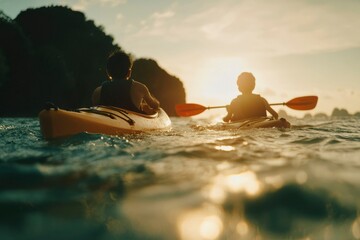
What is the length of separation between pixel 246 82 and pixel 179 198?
596 centimetres

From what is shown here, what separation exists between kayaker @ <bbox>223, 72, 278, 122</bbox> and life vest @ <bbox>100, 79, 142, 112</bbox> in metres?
2.54

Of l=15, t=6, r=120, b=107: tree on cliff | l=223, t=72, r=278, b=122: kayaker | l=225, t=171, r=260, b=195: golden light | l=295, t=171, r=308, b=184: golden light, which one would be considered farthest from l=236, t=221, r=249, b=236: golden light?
l=15, t=6, r=120, b=107: tree on cliff

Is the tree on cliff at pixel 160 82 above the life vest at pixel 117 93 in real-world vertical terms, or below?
above

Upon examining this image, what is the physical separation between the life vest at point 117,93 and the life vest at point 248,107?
8.38 feet

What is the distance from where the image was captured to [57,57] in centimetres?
3441

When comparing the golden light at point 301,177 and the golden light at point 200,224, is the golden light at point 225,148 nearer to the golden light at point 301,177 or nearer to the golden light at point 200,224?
the golden light at point 301,177

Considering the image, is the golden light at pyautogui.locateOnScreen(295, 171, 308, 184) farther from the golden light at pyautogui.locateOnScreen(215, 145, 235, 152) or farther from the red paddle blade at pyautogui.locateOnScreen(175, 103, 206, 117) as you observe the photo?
the red paddle blade at pyautogui.locateOnScreen(175, 103, 206, 117)

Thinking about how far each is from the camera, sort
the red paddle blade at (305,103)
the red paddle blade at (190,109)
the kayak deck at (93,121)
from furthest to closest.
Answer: the red paddle blade at (190,109)
the red paddle blade at (305,103)
the kayak deck at (93,121)

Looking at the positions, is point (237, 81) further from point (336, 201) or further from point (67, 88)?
point (67, 88)

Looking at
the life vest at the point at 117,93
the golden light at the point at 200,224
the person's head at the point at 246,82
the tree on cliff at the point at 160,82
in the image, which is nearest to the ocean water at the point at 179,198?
the golden light at the point at 200,224

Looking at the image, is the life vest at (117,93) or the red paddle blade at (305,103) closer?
the life vest at (117,93)

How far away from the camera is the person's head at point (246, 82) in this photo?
24.8 feet

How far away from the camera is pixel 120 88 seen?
615cm

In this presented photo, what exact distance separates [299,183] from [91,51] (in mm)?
44112
